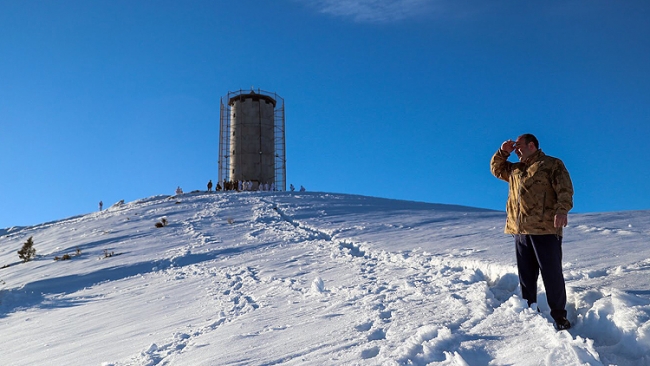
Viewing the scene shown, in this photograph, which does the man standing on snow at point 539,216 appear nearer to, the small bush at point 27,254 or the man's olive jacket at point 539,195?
the man's olive jacket at point 539,195

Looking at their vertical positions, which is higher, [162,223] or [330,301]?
[162,223]

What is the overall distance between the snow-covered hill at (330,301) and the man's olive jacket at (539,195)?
67 cm

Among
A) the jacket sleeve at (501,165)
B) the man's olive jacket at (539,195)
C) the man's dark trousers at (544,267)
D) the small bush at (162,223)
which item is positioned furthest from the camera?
the small bush at (162,223)

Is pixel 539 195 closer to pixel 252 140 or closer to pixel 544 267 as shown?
pixel 544 267

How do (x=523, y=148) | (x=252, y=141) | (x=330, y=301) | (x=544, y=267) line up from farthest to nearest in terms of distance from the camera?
(x=252, y=141)
(x=330, y=301)
(x=523, y=148)
(x=544, y=267)

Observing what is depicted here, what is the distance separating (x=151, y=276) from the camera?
8.95 m

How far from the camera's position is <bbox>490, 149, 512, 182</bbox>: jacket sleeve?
4.59m

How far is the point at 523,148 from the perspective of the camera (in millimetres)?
4348

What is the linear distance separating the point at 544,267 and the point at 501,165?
1083mm

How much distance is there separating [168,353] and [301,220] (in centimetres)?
1103

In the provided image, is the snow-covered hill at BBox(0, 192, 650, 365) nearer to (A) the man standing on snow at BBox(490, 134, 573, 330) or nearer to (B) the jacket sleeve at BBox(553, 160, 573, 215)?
(A) the man standing on snow at BBox(490, 134, 573, 330)

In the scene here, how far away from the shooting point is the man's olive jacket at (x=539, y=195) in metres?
3.98

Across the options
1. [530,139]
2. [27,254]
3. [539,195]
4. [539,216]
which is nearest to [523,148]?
[530,139]

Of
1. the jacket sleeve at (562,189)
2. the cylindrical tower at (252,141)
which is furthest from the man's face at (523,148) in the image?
the cylindrical tower at (252,141)
